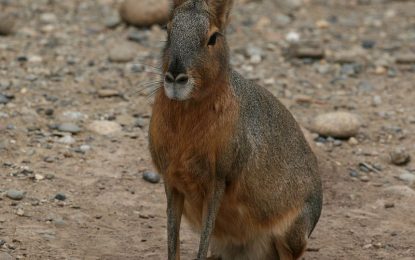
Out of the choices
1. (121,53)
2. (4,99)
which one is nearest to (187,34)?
(4,99)

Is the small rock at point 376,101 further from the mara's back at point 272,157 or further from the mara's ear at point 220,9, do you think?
the mara's ear at point 220,9

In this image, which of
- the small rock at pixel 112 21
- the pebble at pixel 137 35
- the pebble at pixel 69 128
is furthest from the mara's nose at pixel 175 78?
the small rock at pixel 112 21

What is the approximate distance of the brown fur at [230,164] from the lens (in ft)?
17.7

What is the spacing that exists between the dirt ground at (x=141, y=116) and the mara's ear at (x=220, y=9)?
1951 millimetres

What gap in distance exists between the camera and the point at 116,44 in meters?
10.9

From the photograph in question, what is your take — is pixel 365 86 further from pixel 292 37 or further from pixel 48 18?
pixel 48 18

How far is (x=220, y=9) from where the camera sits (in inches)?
214

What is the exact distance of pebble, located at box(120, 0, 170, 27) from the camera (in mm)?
11102

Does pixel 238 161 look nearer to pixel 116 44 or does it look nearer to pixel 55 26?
pixel 116 44

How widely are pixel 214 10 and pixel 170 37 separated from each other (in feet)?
1.22

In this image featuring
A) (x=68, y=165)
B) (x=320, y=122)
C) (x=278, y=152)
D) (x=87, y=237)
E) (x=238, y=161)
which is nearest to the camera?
(x=238, y=161)

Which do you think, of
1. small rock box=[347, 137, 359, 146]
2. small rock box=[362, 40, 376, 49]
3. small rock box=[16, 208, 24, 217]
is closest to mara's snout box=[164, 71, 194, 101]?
small rock box=[16, 208, 24, 217]

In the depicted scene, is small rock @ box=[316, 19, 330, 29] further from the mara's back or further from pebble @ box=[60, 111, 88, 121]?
the mara's back

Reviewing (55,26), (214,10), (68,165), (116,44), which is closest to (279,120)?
(214,10)
